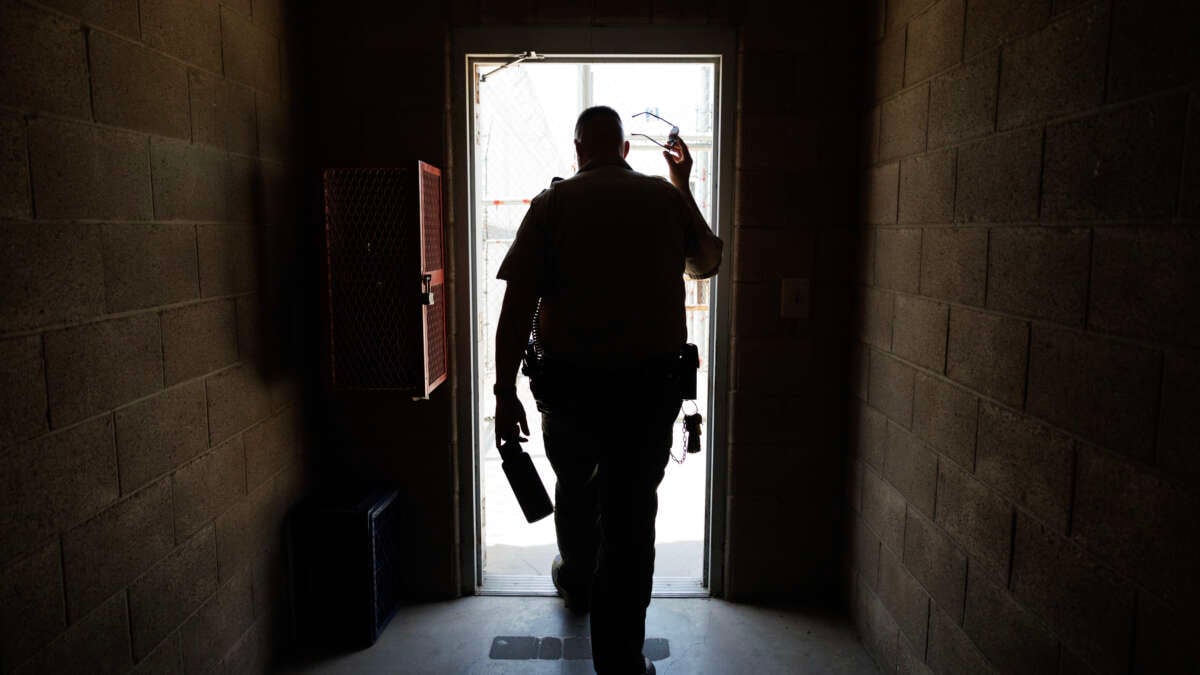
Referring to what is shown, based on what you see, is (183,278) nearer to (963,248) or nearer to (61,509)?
(61,509)

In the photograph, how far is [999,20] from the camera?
1.62 metres

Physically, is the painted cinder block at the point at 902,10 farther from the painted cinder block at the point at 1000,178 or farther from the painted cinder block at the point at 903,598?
the painted cinder block at the point at 903,598

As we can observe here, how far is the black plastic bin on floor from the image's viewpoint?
2338mm

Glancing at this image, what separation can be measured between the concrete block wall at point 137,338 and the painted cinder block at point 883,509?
1.88 meters

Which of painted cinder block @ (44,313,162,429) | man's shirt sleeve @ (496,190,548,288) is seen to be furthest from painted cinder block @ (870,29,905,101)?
painted cinder block @ (44,313,162,429)

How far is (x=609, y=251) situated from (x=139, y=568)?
131 centimetres

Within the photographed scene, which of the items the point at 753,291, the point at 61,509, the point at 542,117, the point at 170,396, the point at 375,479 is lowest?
the point at 375,479

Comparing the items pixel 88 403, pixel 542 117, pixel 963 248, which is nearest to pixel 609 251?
pixel 963 248

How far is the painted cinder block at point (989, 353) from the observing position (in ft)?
5.04

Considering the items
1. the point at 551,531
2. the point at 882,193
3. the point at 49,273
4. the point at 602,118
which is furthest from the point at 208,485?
the point at 882,193

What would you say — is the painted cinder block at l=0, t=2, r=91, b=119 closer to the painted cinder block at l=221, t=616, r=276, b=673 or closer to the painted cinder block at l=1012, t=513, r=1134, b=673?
the painted cinder block at l=221, t=616, r=276, b=673

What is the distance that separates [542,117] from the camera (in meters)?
5.05

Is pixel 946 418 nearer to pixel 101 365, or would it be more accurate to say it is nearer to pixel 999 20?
pixel 999 20

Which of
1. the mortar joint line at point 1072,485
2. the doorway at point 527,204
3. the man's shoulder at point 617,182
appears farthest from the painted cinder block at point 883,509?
the man's shoulder at point 617,182
